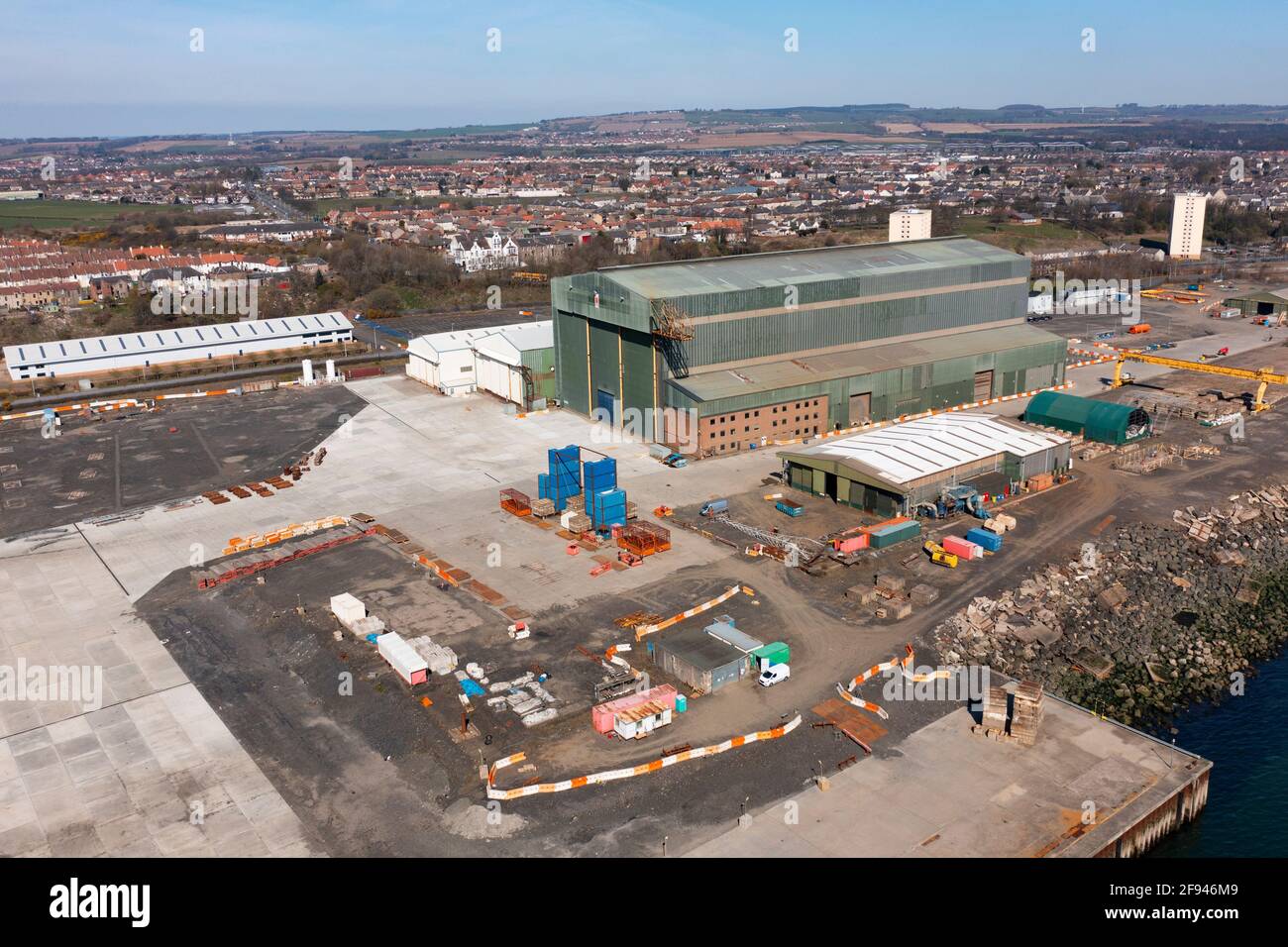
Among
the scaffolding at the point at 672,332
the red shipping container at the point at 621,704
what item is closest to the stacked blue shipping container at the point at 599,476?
the scaffolding at the point at 672,332

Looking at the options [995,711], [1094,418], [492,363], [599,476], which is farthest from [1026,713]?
[492,363]

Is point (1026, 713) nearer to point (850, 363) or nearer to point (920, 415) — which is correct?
point (850, 363)

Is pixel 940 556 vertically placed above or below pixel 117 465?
below

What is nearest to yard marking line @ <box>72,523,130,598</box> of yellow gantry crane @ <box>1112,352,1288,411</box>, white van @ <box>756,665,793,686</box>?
white van @ <box>756,665,793,686</box>

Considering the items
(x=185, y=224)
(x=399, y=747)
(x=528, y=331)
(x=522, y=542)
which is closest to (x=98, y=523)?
(x=522, y=542)

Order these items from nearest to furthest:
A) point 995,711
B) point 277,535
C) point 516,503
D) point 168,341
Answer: point 995,711 < point 277,535 < point 516,503 < point 168,341

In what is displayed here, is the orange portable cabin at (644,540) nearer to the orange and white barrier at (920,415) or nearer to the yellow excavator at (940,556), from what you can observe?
the yellow excavator at (940,556)
